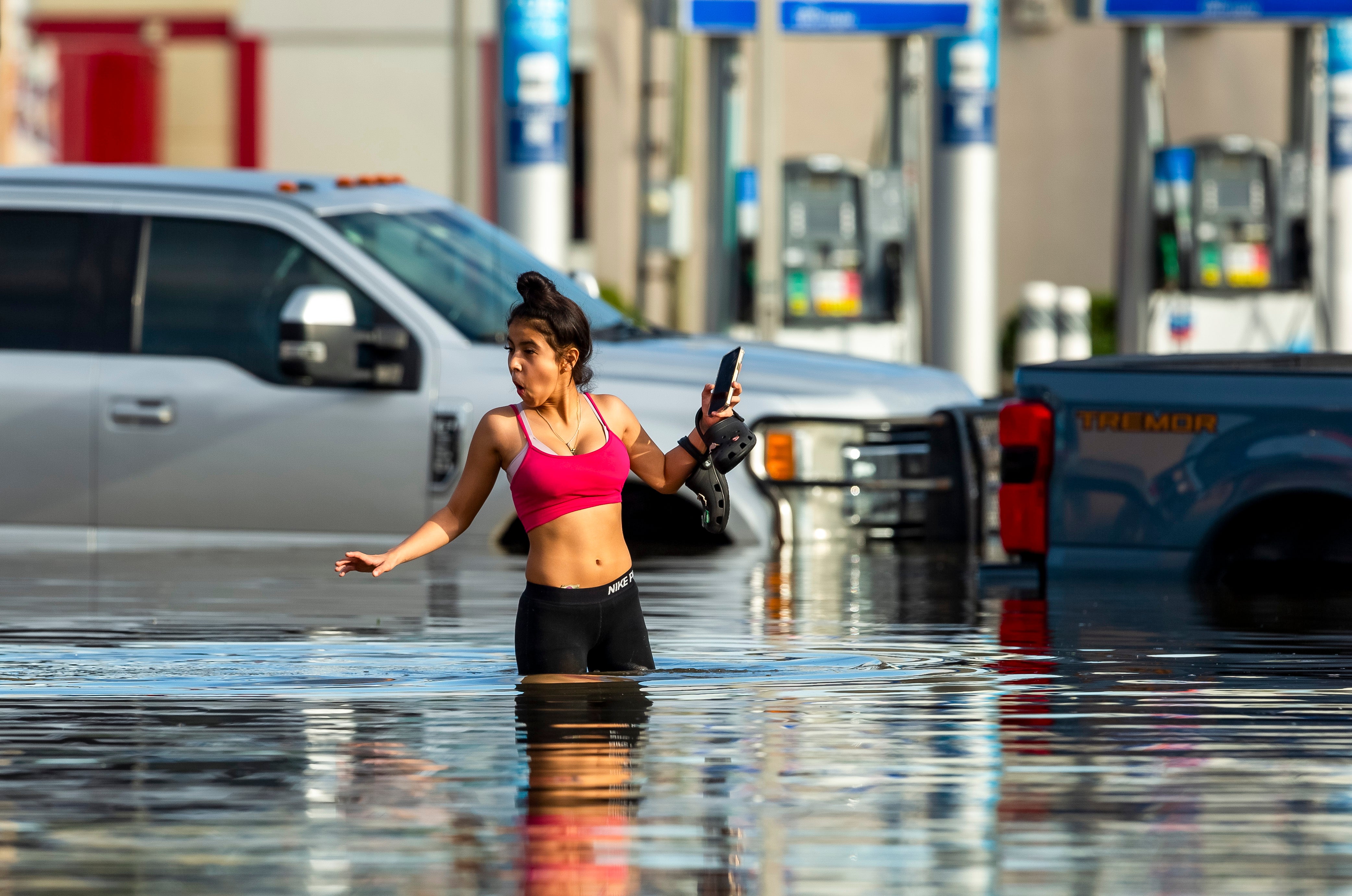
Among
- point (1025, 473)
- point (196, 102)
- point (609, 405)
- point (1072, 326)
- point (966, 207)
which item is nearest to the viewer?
point (609, 405)

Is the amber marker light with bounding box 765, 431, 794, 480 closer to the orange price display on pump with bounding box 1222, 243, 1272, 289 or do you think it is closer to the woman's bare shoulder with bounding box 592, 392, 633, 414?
the woman's bare shoulder with bounding box 592, 392, 633, 414

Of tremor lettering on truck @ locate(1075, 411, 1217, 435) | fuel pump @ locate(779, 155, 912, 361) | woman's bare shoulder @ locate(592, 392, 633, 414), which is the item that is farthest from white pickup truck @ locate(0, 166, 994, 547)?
fuel pump @ locate(779, 155, 912, 361)

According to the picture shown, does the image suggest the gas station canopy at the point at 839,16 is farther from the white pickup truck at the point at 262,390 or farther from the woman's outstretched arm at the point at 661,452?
the woman's outstretched arm at the point at 661,452

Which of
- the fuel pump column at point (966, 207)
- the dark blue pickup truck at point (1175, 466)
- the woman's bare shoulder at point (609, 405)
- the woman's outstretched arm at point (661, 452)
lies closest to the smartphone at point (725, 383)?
the woman's outstretched arm at point (661, 452)

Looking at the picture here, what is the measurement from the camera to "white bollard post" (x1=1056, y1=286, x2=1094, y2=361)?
66.8 ft

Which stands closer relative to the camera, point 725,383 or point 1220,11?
point 725,383

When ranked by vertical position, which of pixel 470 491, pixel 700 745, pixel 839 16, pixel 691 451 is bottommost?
pixel 700 745

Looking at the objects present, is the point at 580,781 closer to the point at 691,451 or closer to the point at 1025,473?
the point at 691,451

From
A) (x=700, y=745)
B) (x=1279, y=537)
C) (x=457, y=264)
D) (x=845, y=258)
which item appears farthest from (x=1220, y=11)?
(x=700, y=745)

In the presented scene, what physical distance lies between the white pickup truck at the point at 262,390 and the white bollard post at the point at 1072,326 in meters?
10.7

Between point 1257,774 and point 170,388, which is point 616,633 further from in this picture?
point 170,388

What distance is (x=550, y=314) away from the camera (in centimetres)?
637

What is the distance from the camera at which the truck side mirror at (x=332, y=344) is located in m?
9.25

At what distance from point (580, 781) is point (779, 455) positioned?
4.18 metres
